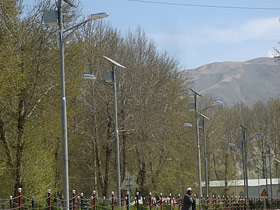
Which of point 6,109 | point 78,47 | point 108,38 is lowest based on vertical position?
point 6,109

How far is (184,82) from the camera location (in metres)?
53.2

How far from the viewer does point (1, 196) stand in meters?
34.5

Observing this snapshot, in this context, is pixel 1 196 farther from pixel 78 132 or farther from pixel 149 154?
pixel 149 154

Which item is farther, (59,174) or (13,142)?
(59,174)

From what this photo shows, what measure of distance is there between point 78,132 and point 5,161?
40.8 ft

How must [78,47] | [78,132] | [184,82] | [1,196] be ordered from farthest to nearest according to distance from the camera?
[184,82] → [78,132] → [1,196] → [78,47]

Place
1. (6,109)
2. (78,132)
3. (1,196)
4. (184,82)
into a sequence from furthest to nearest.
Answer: (184,82), (78,132), (1,196), (6,109)

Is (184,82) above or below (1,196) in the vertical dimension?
above

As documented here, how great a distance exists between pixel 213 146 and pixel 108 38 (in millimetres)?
26203

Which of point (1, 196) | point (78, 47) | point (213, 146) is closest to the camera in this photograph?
point (78, 47)

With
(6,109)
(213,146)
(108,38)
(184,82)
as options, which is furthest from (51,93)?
(213,146)

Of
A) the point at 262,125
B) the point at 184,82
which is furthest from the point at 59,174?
the point at 262,125

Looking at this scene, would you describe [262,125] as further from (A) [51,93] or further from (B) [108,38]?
(A) [51,93]

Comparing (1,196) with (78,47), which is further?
(1,196)
